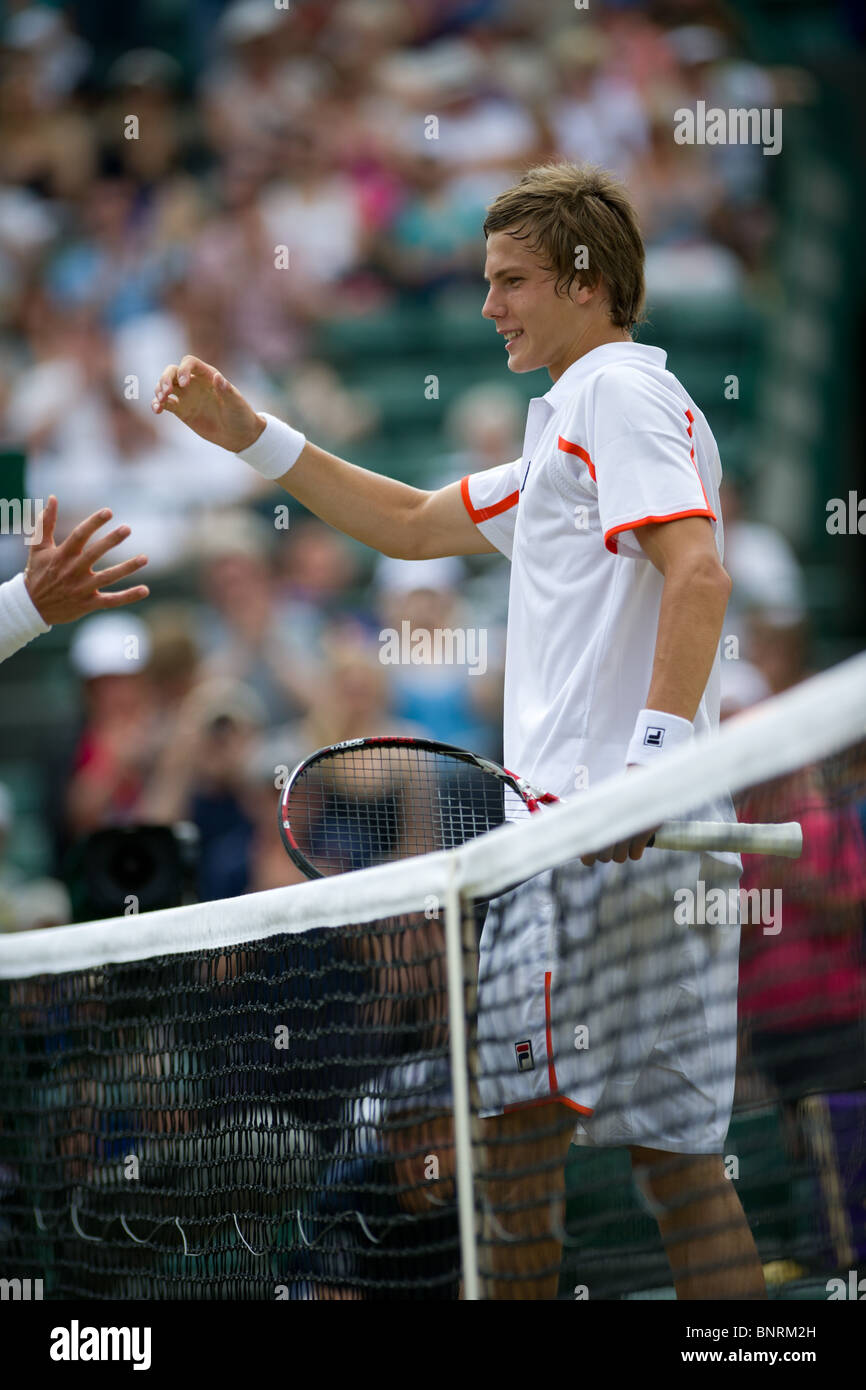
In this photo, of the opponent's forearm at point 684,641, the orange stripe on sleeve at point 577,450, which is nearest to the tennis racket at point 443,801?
Result: the opponent's forearm at point 684,641

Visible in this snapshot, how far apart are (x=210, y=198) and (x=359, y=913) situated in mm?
7190

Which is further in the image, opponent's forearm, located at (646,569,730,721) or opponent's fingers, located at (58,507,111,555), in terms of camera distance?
opponent's fingers, located at (58,507,111,555)

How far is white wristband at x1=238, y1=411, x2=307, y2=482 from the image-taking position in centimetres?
334

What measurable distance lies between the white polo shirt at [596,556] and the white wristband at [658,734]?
184mm

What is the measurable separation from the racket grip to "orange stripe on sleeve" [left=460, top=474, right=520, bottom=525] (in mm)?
992

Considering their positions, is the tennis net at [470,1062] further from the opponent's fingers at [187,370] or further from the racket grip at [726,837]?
the opponent's fingers at [187,370]

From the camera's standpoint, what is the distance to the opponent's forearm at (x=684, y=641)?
2.49 meters

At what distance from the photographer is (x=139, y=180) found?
929 centimetres

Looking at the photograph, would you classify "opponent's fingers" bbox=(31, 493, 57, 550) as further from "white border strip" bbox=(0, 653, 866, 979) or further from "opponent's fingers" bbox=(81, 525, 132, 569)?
"white border strip" bbox=(0, 653, 866, 979)

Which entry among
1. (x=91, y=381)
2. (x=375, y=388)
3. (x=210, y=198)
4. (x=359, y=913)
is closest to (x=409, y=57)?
(x=210, y=198)

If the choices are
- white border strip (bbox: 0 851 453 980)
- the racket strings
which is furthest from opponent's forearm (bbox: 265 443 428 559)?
white border strip (bbox: 0 851 453 980)

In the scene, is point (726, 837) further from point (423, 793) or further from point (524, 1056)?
point (423, 793)

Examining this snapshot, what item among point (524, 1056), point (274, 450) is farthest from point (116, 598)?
point (524, 1056)
